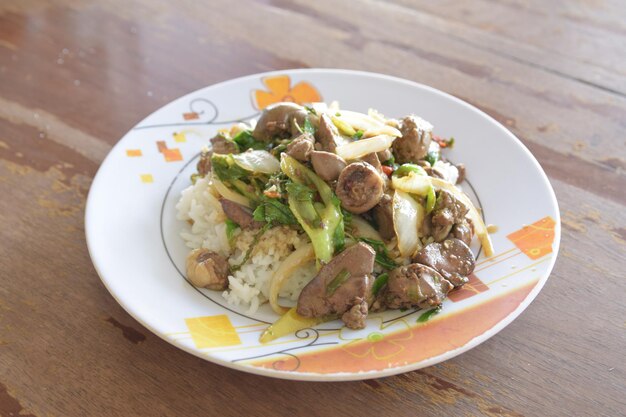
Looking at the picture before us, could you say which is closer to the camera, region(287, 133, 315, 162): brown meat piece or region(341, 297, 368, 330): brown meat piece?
region(341, 297, 368, 330): brown meat piece

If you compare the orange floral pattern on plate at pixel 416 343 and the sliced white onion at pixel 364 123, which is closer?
the orange floral pattern on plate at pixel 416 343

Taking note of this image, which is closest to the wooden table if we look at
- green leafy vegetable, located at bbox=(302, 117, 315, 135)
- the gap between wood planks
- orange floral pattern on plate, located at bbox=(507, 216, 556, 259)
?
the gap between wood planks

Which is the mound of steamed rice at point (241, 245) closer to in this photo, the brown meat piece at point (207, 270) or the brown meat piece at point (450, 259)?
the brown meat piece at point (207, 270)

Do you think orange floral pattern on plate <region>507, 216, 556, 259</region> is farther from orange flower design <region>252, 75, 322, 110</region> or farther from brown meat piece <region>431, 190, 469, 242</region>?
orange flower design <region>252, 75, 322, 110</region>

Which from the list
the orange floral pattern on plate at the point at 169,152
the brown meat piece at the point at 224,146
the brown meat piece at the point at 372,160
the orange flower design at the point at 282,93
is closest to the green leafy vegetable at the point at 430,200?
the brown meat piece at the point at 372,160

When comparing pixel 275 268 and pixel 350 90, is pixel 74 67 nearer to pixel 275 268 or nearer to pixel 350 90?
pixel 350 90

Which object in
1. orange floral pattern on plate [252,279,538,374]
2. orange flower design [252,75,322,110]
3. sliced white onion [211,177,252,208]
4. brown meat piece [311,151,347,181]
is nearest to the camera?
orange floral pattern on plate [252,279,538,374]

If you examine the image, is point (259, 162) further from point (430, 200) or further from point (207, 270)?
point (430, 200)
